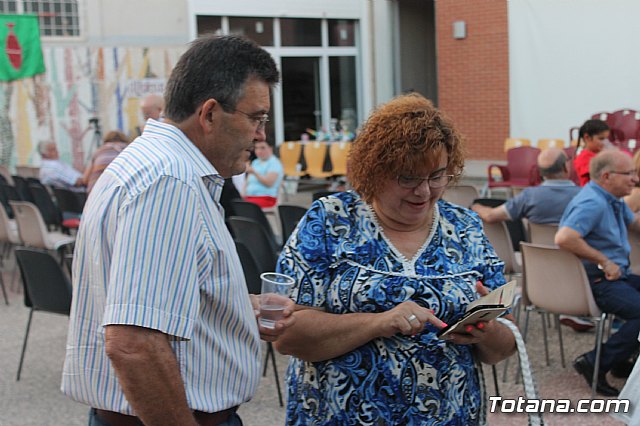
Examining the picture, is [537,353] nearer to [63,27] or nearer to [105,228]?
[105,228]

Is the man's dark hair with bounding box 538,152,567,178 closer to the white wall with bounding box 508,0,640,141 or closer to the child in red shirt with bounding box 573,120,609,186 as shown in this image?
the child in red shirt with bounding box 573,120,609,186

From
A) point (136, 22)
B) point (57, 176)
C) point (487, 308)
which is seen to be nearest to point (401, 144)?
point (487, 308)

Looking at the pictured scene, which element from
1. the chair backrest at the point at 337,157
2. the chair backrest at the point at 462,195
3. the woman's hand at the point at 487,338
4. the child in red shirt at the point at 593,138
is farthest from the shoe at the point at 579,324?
the chair backrest at the point at 337,157

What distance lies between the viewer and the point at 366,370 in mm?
2293

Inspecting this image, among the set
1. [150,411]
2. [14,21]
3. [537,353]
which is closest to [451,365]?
[150,411]

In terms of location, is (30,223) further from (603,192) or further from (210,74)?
(210,74)

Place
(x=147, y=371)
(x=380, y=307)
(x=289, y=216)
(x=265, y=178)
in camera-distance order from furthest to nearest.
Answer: (x=265, y=178) → (x=289, y=216) → (x=380, y=307) → (x=147, y=371)

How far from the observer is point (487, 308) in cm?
208

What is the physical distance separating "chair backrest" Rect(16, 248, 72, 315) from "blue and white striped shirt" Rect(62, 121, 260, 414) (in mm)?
3477

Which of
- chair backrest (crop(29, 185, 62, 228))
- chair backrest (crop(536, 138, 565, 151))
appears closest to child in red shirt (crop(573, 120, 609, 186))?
chair backrest (crop(536, 138, 565, 151))

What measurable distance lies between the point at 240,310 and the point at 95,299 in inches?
12.3

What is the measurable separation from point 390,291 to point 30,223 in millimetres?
6267

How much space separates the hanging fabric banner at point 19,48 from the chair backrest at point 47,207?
A: 663 centimetres

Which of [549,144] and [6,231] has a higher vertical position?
[549,144]
